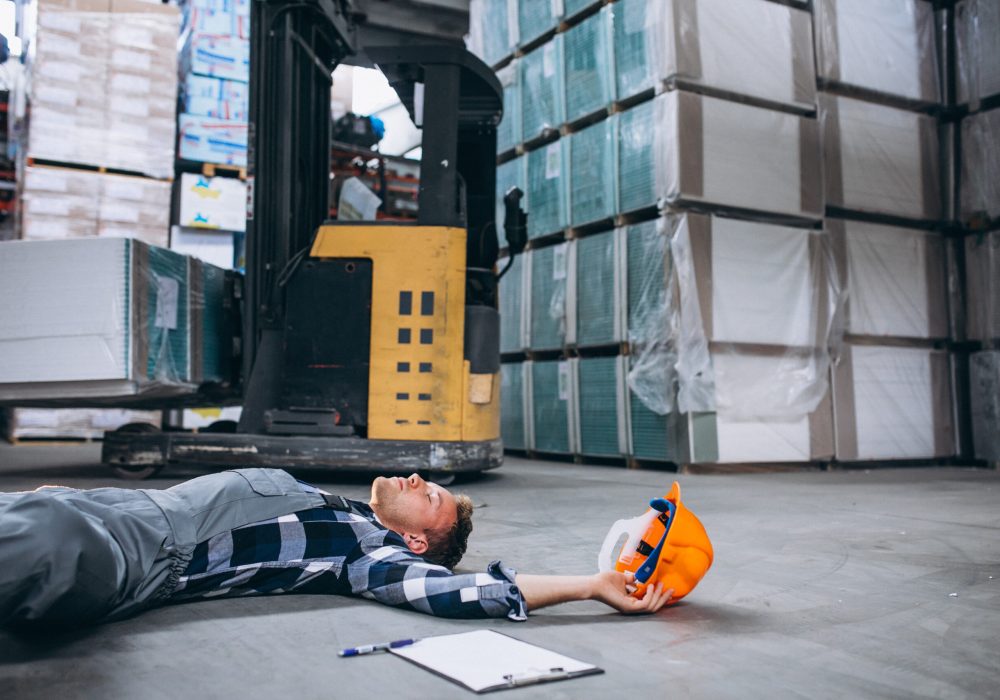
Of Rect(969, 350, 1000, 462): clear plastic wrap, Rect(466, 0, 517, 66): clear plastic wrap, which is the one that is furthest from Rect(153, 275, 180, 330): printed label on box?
Rect(969, 350, 1000, 462): clear plastic wrap

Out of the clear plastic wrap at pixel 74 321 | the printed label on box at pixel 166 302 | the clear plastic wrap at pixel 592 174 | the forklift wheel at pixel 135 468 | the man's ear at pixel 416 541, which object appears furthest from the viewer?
the clear plastic wrap at pixel 592 174

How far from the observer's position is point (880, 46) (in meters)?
7.62

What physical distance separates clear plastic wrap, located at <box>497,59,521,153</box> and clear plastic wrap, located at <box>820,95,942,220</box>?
2.65 metres

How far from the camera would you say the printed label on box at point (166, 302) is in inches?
194

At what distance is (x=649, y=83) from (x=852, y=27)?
2155mm

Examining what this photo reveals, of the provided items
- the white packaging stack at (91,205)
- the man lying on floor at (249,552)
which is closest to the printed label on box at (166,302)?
the man lying on floor at (249,552)

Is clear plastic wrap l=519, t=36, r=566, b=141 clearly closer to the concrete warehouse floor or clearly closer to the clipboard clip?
the concrete warehouse floor

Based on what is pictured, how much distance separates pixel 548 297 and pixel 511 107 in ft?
6.33

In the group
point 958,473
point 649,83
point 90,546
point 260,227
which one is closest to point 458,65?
point 260,227

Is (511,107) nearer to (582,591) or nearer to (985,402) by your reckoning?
(985,402)

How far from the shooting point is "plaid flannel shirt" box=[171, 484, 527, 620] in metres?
2.04

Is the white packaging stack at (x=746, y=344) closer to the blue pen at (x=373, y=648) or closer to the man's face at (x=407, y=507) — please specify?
the man's face at (x=407, y=507)

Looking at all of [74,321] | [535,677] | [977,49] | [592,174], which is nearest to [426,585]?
[535,677]

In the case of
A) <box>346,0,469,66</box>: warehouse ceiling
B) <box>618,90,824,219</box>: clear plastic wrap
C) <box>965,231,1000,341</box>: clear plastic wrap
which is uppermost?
<box>346,0,469,66</box>: warehouse ceiling
